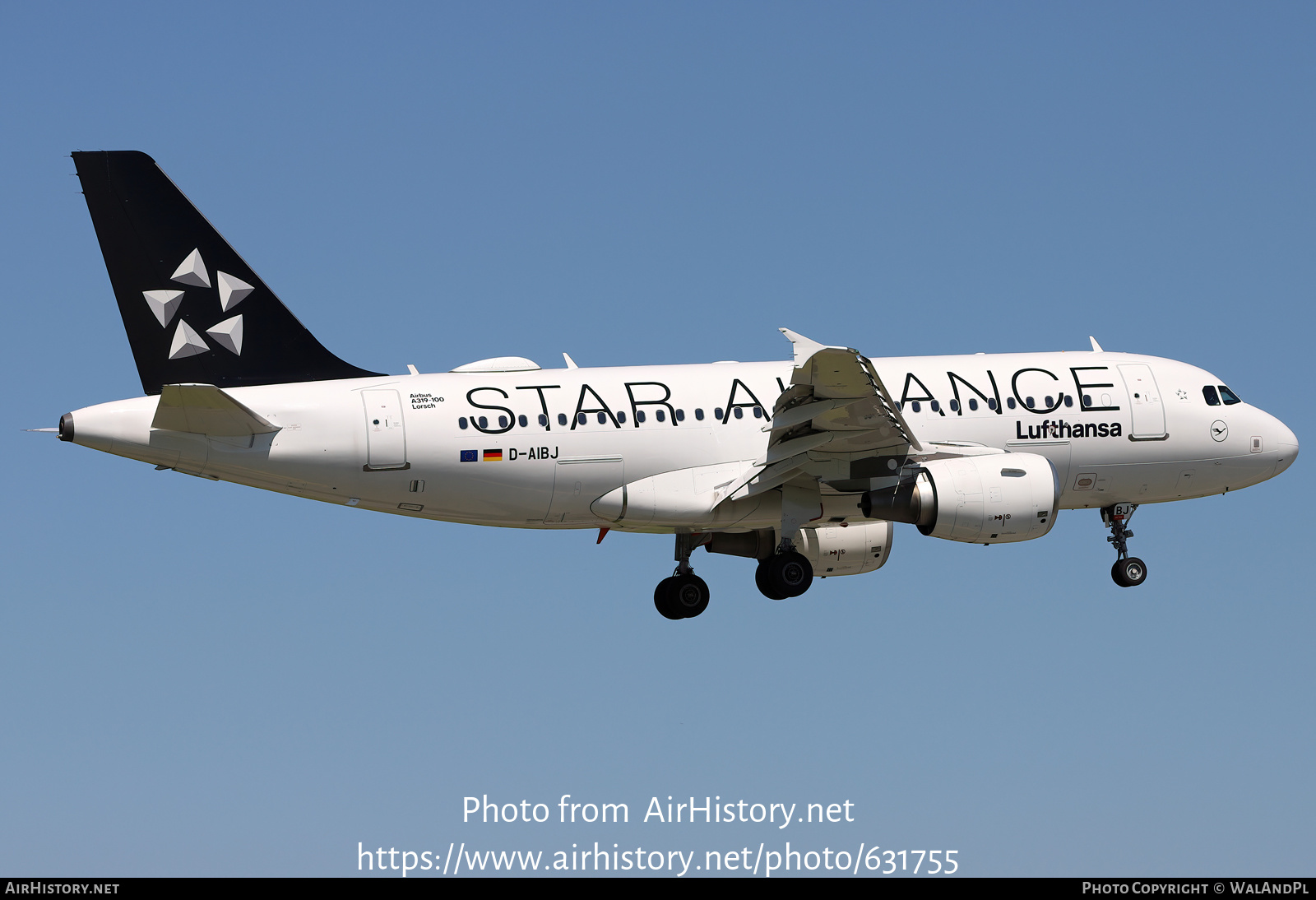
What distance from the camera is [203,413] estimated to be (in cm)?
3175

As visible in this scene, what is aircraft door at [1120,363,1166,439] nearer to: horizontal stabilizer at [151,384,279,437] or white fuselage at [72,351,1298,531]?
white fuselage at [72,351,1298,531]

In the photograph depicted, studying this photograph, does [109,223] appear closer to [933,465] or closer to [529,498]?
[529,498]

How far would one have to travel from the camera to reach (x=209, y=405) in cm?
3169

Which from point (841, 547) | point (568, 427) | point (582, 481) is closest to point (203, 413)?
point (568, 427)

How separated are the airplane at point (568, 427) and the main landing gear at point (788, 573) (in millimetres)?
43

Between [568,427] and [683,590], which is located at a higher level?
[568,427]

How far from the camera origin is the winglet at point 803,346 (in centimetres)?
3047

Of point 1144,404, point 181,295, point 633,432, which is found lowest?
point 633,432

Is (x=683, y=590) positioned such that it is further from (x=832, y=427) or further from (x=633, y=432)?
(x=832, y=427)

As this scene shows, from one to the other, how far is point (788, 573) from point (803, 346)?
719 centimetres

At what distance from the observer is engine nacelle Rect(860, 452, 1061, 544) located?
33.7 metres

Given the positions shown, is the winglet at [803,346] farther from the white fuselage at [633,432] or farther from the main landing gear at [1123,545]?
the main landing gear at [1123,545]

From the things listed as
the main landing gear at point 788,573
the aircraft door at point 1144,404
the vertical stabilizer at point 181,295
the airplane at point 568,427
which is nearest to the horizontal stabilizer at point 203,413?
the airplane at point 568,427

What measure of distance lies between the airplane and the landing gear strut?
85.1 inches
